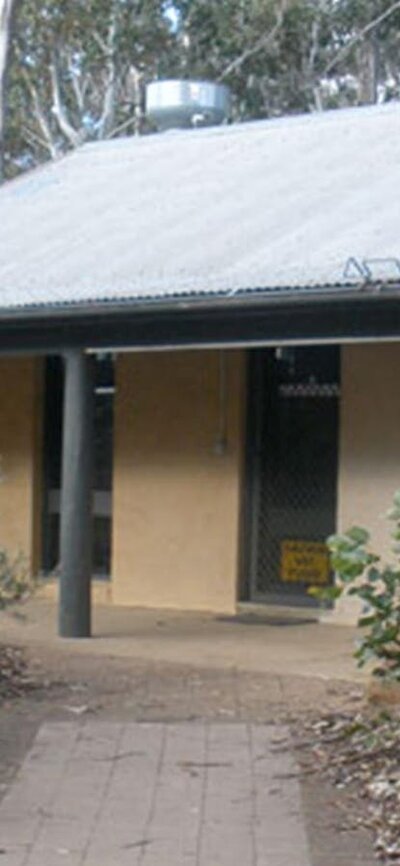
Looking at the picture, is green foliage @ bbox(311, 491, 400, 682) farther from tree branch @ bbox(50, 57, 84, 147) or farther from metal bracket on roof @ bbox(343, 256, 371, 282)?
tree branch @ bbox(50, 57, 84, 147)

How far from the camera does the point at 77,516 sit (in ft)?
42.2

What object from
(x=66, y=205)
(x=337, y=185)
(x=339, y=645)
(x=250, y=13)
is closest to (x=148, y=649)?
(x=339, y=645)

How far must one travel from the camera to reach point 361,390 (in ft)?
45.3

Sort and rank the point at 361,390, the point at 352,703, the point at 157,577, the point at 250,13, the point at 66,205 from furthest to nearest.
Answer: the point at 250,13
the point at 66,205
the point at 157,577
the point at 361,390
the point at 352,703

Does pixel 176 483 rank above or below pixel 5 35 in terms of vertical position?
below

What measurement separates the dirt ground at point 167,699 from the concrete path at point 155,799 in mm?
113

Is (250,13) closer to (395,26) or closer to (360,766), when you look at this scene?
(395,26)

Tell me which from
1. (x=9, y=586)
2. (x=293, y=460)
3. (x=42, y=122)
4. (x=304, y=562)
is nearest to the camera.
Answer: (x=9, y=586)

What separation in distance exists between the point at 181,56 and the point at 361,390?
20272mm

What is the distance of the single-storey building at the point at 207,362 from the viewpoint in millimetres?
12320

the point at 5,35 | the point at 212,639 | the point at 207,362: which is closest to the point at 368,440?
the point at 207,362

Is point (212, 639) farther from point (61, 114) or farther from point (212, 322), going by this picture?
point (61, 114)

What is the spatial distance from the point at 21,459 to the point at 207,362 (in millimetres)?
2189

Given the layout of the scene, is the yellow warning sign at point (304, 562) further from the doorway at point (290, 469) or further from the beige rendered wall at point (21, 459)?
the beige rendered wall at point (21, 459)
